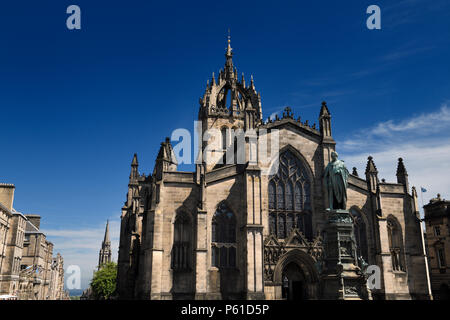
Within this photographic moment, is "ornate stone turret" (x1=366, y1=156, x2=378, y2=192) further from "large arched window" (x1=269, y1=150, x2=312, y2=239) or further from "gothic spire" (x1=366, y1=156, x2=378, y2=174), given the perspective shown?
"large arched window" (x1=269, y1=150, x2=312, y2=239)

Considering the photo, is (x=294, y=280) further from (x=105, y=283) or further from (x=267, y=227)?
(x=105, y=283)

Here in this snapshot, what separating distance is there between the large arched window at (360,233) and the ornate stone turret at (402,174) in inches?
216

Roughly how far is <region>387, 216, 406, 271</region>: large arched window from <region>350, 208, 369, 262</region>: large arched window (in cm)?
254

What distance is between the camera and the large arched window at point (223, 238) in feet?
102

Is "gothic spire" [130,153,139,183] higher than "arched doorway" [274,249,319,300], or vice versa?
"gothic spire" [130,153,139,183]

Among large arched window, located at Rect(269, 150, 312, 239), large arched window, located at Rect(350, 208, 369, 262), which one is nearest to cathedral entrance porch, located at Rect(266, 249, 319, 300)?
large arched window, located at Rect(269, 150, 312, 239)

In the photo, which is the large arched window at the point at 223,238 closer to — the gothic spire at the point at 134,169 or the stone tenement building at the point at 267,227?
the stone tenement building at the point at 267,227

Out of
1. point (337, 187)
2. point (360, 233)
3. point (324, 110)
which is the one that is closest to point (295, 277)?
point (360, 233)

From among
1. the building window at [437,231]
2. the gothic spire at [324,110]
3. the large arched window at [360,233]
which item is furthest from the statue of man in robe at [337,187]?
the building window at [437,231]

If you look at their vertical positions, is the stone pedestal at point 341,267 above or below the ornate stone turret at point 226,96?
below

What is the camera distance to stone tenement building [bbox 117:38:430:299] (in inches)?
1184
